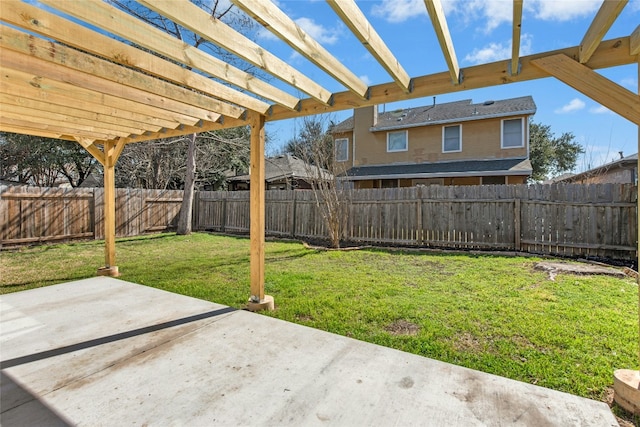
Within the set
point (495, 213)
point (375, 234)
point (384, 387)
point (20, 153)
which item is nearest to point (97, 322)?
point (384, 387)

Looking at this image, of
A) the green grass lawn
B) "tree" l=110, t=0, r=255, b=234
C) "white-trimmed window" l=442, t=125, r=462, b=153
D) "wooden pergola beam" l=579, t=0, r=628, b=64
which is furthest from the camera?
"white-trimmed window" l=442, t=125, r=462, b=153

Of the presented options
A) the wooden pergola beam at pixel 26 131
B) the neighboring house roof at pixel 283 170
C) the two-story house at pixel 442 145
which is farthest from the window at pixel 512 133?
the wooden pergola beam at pixel 26 131

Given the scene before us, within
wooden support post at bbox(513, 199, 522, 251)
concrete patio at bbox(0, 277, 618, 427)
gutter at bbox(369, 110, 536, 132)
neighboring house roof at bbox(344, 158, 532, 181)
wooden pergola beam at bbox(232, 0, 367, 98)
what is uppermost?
gutter at bbox(369, 110, 536, 132)

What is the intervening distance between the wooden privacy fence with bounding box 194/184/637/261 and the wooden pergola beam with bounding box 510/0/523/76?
575cm

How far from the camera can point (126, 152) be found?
14.0 m

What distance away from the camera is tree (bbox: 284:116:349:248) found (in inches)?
329

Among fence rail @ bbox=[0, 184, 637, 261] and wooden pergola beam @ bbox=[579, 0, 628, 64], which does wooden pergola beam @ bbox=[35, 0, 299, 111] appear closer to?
wooden pergola beam @ bbox=[579, 0, 628, 64]

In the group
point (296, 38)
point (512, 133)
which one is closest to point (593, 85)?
point (296, 38)

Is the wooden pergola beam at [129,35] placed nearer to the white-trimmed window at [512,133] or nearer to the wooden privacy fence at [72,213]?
the wooden privacy fence at [72,213]

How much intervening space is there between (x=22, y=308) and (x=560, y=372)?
5.30 meters

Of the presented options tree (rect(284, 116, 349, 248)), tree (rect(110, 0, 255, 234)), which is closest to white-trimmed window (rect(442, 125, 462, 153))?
tree (rect(284, 116, 349, 248))

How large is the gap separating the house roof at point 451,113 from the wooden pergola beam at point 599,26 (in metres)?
11.4

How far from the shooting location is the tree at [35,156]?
13.3 m

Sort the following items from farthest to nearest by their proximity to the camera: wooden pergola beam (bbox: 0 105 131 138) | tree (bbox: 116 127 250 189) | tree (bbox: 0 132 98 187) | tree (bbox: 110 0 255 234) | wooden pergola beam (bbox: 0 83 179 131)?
1. tree (bbox: 116 127 250 189)
2. tree (bbox: 0 132 98 187)
3. tree (bbox: 110 0 255 234)
4. wooden pergola beam (bbox: 0 105 131 138)
5. wooden pergola beam (bbox: 0 83 179 131)
